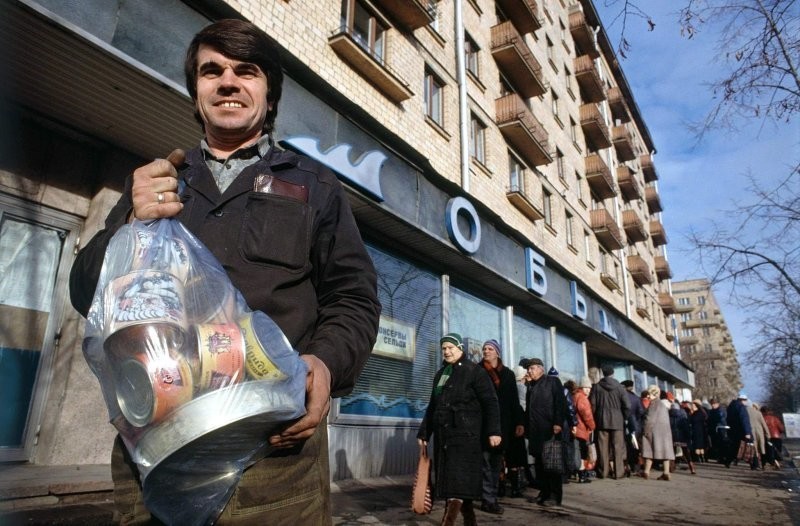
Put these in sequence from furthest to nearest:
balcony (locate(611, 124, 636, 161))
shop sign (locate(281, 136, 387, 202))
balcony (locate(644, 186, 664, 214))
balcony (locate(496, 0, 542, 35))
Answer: balcony (locate(644, 186, 664, 214))
balcony (locate(611, 124, 636, 161))
balcony (locate(496, 0, 542, 35))
shop sign (locate(281, 136, 387, 202))

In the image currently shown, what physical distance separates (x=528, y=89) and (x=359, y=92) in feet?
27.6

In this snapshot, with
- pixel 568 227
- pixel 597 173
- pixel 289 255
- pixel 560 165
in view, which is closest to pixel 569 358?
pixel 568 227

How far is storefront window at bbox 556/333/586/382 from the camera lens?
1577cm

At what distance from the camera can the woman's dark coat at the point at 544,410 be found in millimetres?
6953

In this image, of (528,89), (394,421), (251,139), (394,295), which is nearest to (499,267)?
(394,295)

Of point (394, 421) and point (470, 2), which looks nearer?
point (394, 421)

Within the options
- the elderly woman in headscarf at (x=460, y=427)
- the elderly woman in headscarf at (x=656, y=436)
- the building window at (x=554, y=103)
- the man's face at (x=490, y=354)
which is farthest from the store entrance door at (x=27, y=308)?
the building window at (x=554, y=103)

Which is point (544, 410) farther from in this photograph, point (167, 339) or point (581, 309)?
point (581, 309)

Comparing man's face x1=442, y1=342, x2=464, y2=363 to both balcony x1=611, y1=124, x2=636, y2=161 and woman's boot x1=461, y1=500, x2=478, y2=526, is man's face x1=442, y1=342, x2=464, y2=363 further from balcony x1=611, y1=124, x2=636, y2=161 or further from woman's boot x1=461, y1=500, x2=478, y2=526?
balcony x1=611, y1=124, x2=636, y2=161

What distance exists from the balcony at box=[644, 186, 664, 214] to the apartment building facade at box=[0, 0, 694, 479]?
1999cm

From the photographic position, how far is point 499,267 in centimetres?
1113

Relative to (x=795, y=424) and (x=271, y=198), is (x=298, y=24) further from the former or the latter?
(x=795, y=424)

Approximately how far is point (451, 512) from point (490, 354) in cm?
270

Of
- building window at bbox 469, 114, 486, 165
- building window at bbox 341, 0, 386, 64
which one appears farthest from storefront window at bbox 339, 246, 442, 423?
building window at bbox 469, 114, 486, 165
